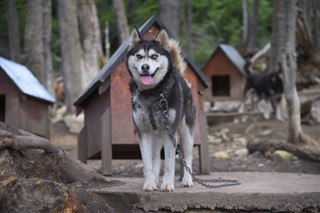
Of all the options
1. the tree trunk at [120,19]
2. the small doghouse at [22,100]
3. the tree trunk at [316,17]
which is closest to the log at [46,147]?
the small doghouse at [22,100]

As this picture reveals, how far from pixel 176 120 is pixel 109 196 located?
998 mm

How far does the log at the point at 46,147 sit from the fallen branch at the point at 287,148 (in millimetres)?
4189

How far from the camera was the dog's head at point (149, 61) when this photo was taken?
4762 mm

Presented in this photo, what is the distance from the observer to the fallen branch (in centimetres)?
831

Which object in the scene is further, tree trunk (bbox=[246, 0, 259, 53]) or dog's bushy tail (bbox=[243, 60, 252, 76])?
tree trunk (bbox=[246, 0, 259, 53])

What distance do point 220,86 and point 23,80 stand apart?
12161mm

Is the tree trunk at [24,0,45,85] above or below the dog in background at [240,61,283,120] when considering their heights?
above

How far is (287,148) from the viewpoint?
920 centimetres

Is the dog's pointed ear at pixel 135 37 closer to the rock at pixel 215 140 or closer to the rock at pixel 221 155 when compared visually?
the rock at pixel 221 155

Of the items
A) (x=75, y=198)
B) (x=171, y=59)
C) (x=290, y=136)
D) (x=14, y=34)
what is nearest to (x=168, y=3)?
(x=14, y=34)

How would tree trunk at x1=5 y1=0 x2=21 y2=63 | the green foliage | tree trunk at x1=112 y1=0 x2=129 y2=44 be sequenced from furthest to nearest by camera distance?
1. the green foliage
2. tree trunk at x1=112 y1=0 x2=129 y2=44
3. tree trunk at x1=5 y1=0 x2=21 y2=63

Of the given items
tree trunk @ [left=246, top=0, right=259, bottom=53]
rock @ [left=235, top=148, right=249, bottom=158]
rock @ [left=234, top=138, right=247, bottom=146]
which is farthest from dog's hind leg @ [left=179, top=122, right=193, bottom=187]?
tree trunk @ [left=246, top=0, right=259, bottom=53]

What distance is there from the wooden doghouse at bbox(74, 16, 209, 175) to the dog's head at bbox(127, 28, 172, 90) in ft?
4.35

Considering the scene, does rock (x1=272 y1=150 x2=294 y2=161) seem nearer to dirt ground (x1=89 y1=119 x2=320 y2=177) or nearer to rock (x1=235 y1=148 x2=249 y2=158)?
dirt ground (x1=89 y1=119 x2=320 y2=177)
